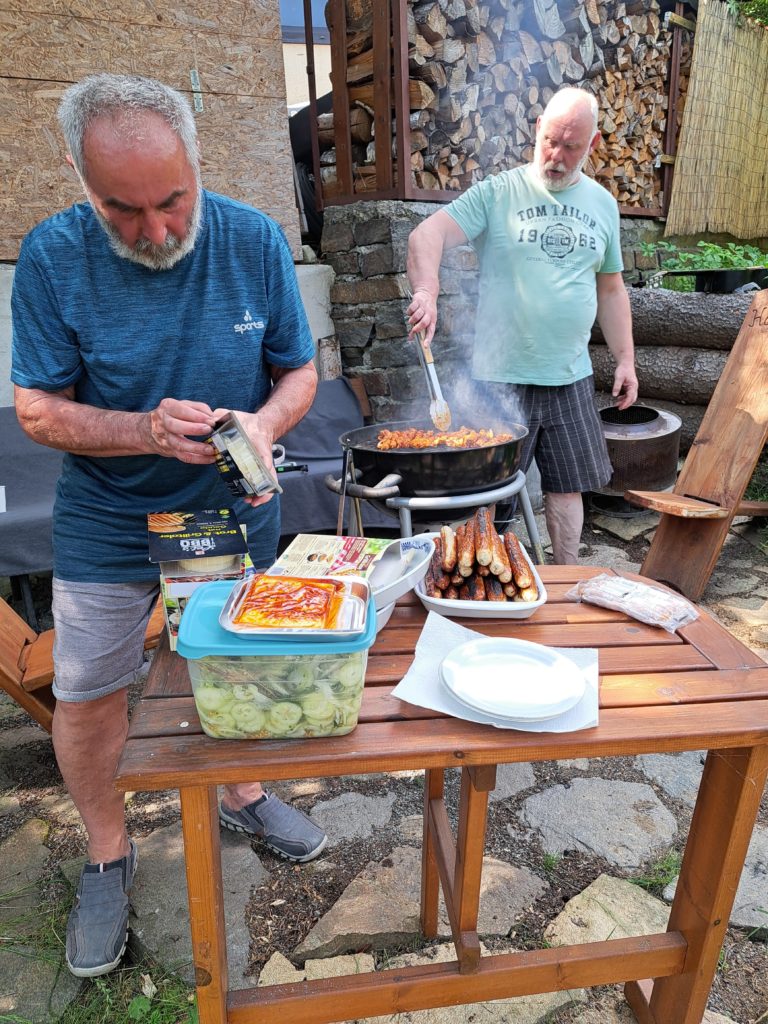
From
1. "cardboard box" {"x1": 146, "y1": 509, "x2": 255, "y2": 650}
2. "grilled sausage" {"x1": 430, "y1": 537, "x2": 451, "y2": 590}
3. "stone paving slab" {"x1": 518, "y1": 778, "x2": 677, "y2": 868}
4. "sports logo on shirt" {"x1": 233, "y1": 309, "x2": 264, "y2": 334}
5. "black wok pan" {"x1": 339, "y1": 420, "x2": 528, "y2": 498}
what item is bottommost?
"stone paving slab" {"x1": 518, "y1": 778, "x2": 677, "y2": 868}

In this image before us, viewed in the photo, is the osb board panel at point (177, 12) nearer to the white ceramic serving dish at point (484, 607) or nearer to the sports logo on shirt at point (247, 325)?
the sports logo on shirt at point (247, 325)

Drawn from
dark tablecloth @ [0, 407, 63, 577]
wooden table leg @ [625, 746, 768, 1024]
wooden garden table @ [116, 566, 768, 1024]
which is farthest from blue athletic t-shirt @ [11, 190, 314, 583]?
dark tablecloth @ [0, 407, 63, 577]

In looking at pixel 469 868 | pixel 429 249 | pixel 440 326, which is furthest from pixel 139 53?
pixel 469 868

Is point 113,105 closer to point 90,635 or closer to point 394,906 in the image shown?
point 90,635

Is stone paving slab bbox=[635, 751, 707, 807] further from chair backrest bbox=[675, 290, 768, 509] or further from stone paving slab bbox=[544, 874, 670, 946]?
chair backrest bbox=[675, 290, 768, 509]

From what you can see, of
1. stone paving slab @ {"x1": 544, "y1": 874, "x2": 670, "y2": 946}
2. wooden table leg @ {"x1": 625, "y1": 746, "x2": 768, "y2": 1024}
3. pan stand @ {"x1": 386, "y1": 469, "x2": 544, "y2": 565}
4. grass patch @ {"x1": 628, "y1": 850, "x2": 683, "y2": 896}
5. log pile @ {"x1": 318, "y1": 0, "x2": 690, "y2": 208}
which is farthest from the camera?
log pile @ {"x1": 318, "y1": 0, "x2": 690, "y2": 208}

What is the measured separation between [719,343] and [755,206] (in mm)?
4905

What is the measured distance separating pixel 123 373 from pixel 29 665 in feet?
4.76

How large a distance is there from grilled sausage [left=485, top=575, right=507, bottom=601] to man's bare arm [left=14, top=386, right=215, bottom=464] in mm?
760

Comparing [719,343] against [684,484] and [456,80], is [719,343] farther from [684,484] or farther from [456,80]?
[456,80]

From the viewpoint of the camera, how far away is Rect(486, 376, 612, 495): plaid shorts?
12.1 ft

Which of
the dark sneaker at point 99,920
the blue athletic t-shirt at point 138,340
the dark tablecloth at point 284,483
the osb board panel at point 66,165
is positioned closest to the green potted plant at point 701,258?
the dark tablecloth at point 284,483

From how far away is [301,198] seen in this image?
553cm

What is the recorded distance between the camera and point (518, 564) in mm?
1784
